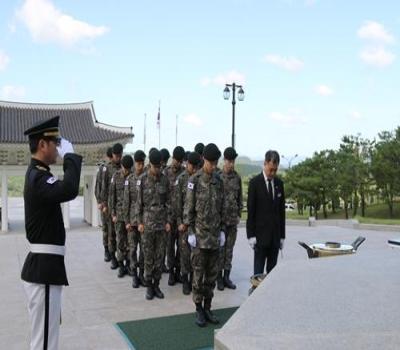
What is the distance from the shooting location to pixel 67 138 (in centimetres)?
1630

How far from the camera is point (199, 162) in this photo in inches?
229

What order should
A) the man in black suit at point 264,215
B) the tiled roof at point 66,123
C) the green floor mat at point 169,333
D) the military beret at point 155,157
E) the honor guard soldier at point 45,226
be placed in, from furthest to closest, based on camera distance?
the tiled roof at point 66,123 → the military beret at point 155,157 → the man in black suit at point 264,215 → the green floor mat at point 169,333 → the honor guard soldier at point 45,226

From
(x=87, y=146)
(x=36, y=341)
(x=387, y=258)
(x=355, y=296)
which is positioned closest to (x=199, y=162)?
(x=387, y=258)

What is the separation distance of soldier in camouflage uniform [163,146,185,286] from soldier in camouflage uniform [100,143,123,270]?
1.15 metres

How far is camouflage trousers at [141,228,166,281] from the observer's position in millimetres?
5480

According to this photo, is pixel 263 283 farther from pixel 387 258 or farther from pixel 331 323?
pixel 387 258

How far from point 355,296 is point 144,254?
2999mm

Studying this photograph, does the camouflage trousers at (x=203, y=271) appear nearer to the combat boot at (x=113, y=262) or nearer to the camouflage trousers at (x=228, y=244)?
the camouflage trousers at (x=228, y=244)

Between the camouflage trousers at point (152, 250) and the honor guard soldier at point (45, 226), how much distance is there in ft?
8.61

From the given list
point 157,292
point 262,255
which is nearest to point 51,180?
point 262,255

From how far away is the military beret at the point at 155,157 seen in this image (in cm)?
546

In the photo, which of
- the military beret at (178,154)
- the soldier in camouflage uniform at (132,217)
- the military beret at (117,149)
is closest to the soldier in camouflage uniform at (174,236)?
the military beret at (178,154)

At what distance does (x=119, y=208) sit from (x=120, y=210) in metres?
0.05

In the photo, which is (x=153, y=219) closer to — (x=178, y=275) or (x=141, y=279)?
(x=141, y=279)
